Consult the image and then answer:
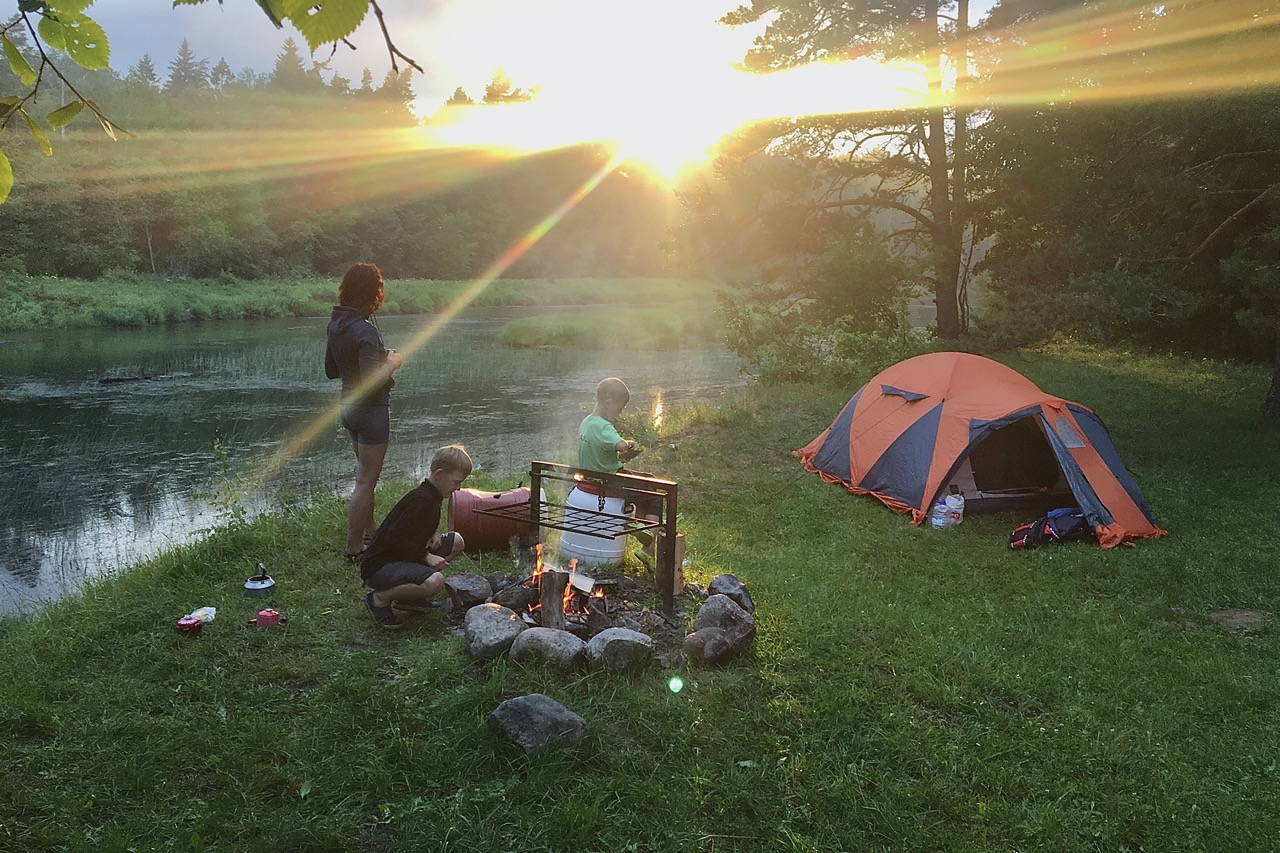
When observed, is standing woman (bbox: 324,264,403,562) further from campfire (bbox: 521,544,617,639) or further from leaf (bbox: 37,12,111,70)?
leaf (bbox: 37,12,111,70)

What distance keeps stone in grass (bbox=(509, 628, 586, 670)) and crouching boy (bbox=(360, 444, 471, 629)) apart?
2.36ft

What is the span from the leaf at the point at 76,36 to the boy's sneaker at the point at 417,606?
140 inches

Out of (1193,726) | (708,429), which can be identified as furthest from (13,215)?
(1193,726)

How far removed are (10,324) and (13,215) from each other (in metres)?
10.9

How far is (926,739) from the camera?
370cm

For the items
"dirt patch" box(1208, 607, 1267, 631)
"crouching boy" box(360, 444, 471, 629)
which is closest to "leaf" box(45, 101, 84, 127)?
"crouching boy" box(360, 444, 471, 629)

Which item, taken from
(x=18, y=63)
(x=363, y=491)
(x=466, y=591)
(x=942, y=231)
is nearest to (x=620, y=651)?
(x=466, y=591)

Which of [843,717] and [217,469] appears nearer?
[843,717]

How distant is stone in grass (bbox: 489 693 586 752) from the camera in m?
3.40

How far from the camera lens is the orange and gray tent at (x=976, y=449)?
23.4ft

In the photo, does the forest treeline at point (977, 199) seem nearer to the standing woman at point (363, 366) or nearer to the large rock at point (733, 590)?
the standing woman at point (363, 366)

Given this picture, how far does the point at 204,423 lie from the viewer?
513 inches

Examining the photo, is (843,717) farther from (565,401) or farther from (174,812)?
(565,401)

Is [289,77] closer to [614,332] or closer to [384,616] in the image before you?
[614,332]
